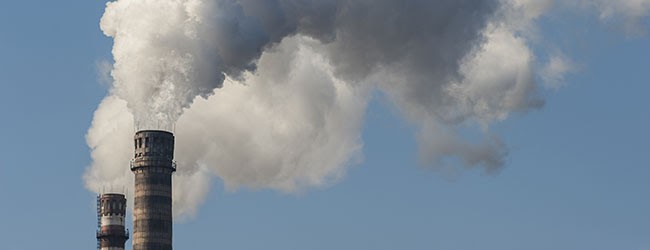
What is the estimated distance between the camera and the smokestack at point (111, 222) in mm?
144250

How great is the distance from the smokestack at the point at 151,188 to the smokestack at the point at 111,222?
110ft

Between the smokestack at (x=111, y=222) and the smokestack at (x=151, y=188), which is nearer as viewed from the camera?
the smokestack at (x=151, y=188)

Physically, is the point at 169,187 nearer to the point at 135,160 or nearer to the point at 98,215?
the point at 135,160

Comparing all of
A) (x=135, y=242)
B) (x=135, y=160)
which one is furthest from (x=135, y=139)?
(x=135, y=242)

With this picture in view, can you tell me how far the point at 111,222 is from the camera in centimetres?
14588

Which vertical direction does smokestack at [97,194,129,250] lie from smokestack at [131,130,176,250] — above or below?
above

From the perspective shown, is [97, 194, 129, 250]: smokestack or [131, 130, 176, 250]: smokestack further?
[97, 194, 129, 250]: smokestack

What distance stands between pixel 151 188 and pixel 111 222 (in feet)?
122

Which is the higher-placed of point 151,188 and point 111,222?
point 111,222

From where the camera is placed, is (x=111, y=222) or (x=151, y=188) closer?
(x=151, y=188)

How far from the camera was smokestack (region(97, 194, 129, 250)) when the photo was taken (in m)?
144

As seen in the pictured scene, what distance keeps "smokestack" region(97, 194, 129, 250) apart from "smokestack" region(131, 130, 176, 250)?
3351cm

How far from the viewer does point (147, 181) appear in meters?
111

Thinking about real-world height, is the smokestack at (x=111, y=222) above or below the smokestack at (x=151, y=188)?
above
